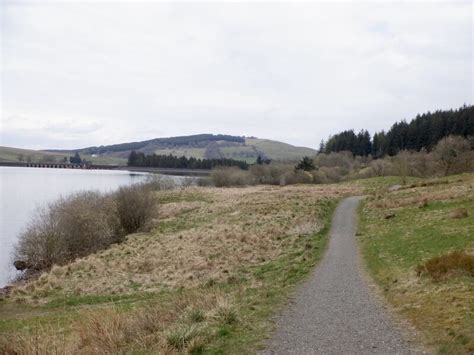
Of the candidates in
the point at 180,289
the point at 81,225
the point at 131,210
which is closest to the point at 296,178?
the point at 131,210

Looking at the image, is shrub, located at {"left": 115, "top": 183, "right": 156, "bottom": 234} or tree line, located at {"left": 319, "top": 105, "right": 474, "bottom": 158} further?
tree line, located at {"left": 319, "top": 105, "right": 474, "bottom": 158}

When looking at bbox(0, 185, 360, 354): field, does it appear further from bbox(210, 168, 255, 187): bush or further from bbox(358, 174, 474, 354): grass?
bbox(210, 168, 255, 187): bush

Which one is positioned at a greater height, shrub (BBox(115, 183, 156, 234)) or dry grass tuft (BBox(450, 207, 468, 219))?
dry grass tuft (BBox(450, 207, 468, 219))

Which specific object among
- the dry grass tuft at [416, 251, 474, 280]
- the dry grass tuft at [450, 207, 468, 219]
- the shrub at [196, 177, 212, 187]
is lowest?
the shrub at [196, 177, 212, 187]

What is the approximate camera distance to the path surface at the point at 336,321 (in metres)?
8.02

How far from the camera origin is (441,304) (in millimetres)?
9898

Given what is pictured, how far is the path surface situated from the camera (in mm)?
8023

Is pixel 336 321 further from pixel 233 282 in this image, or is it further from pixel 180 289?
pixel 180 289

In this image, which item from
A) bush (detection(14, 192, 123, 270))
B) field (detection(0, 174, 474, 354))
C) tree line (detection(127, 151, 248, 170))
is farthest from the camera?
tree line (detection(127, 151, 248, 170))

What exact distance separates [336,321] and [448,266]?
4.53m

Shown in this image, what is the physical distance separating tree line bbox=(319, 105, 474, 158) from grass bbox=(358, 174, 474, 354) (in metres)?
71.5

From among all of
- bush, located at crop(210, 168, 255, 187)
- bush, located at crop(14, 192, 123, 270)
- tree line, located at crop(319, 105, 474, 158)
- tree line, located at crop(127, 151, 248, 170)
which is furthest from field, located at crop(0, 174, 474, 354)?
tree line, located at crop(127, 151, 248, 170)

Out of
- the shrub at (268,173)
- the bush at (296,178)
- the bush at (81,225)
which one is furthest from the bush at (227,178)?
the bush at (81,225)

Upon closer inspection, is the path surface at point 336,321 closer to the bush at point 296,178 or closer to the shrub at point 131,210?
the shrub at point 131,210
